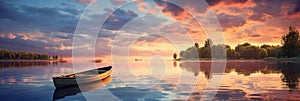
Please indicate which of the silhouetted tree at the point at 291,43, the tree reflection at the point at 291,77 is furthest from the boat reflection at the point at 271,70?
the silhouetted tree at the point at 291,43

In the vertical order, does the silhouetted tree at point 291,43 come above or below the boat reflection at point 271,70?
above

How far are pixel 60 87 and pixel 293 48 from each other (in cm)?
13049

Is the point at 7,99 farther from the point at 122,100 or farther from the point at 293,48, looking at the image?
the point at 293,48

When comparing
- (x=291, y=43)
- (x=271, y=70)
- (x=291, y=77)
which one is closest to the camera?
(x=291, y=77)

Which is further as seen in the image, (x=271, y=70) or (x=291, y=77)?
(x=271, y=70)

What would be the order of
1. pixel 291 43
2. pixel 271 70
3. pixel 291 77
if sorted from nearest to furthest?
pixel 291 77, pixel 271 70, pixel 291 43

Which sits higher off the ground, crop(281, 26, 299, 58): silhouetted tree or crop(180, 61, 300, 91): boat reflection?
crop(281, 26, 299, 58): silhouetted tree

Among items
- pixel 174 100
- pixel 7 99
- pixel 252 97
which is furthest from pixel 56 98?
pixel 252 97

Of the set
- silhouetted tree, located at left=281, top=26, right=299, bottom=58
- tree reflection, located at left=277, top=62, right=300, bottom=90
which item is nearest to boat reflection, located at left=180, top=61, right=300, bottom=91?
tree reflection, located at left=277, top=62, right=300, bottom=90

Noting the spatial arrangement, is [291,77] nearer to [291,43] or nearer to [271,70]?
[271,70]

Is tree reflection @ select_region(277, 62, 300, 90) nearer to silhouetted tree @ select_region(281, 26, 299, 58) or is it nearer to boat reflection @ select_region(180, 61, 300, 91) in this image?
boat reflection @ select_region(180, 61, 300, 91)

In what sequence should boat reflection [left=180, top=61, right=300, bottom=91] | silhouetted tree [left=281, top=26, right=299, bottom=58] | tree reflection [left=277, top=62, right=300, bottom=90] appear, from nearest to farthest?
tree reflection [left=277, top=62, right=300, bottom=90], boat reflection [left=180, top=61, right=300, bottom=91], silhouetted tree [left=281, top=26, right=299, bottom=58]

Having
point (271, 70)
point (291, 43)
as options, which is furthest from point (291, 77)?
point (291, 43)

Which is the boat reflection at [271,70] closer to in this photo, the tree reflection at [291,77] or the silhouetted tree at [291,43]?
the tree reflection at [291,77]
